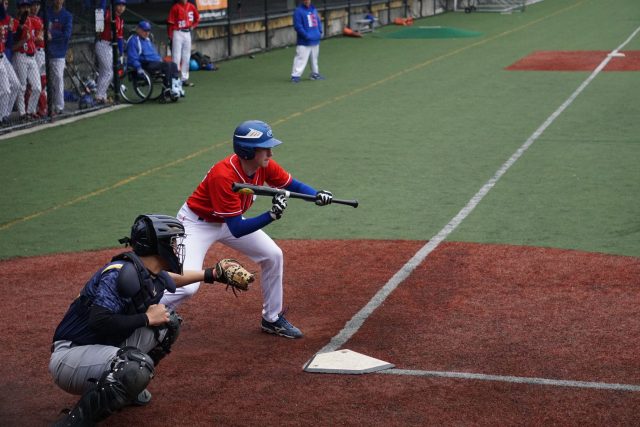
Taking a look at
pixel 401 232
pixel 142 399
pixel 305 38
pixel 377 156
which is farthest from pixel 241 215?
pixel 305 38

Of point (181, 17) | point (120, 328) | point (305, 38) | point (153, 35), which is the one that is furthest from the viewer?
point (153, 35)

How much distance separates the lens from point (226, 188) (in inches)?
278

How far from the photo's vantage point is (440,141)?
49.4 ft

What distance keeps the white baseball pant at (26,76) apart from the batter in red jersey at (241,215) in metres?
9.66

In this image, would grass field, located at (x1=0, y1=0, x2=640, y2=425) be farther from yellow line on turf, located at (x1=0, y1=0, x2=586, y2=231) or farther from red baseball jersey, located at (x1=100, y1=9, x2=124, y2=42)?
red baseball jersey, located at (x1=100, y1=9, x2=124, y2=42)

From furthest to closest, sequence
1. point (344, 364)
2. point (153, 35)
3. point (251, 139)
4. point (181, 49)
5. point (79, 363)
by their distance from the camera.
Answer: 1. point (153, 35)
2. point (181, 49)
3. point (251, 139)
4. point (344, 364)
5. point (79, 363)

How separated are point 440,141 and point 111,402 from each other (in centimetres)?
1030

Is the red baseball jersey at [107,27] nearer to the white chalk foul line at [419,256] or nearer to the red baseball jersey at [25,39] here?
the red baseball jersey at [25,39]

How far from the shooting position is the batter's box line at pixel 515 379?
21.0 feet

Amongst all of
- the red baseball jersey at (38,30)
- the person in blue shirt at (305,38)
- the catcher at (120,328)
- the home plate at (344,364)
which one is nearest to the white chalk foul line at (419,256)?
the home plate at (344,364)

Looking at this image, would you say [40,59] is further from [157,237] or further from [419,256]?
[157,237]

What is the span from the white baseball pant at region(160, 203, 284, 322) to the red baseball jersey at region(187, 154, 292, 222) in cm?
8

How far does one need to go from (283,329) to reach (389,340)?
0.79 meters

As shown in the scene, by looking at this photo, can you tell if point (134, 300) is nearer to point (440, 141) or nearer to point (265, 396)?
point (265, 396)
